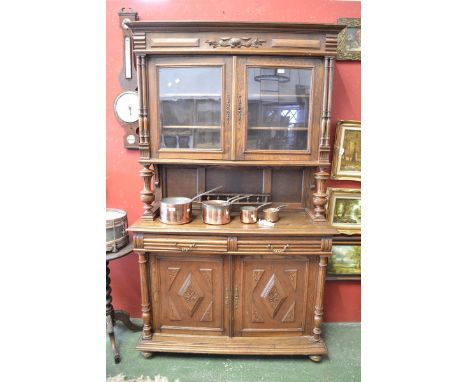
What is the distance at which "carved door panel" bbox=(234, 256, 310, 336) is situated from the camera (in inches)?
72.7

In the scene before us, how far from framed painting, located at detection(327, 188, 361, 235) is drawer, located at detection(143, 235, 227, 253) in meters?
0.95

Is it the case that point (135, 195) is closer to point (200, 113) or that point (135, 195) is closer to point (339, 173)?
point (200, 113)

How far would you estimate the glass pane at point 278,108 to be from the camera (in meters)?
1.79

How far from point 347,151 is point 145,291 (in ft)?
5.79

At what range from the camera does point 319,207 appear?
6.22ft

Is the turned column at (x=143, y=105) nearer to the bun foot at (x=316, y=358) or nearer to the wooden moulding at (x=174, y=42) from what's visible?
the wooden moulding at (x=174, y=42)

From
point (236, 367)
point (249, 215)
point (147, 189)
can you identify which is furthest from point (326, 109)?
point (236, 367)

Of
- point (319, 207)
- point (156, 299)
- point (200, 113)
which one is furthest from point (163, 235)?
point (319, 207)

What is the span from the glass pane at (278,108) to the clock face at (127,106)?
0.88m

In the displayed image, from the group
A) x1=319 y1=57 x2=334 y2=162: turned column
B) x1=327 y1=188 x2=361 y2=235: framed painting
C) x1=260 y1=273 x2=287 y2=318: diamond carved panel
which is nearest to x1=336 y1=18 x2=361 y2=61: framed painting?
x1=319 y1=57 x2=334 y2=162: turned column

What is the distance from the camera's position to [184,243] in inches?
70.5
